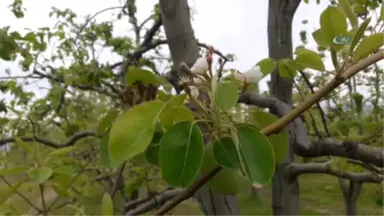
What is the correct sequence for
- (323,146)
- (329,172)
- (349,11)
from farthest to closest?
(329,172), (323,146), (349,11)

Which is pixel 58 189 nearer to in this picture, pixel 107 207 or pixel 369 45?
pixel 107 207

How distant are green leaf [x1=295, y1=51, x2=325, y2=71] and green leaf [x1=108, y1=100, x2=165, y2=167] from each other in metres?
0.20

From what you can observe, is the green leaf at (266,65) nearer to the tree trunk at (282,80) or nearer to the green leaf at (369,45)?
the green leaf at (369,45)

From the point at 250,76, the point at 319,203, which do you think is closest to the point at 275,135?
the point at 250,76

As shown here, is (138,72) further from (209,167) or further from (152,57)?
(152,57)

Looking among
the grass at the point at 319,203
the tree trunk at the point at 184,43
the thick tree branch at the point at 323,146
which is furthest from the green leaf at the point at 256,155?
the grass at the point at 319,203

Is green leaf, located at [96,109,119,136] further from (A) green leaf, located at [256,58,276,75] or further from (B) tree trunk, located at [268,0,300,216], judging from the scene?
(B) tree trunk, located at [268,0,300,216]

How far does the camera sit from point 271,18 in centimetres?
182

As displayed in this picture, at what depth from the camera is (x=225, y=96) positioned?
477 mm

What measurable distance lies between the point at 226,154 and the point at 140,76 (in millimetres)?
156

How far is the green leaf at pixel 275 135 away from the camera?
55 cm

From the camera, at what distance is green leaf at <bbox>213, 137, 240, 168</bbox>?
18.5 inches

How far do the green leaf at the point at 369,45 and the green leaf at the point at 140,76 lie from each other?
219mm

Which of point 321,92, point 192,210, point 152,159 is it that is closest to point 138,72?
point 152,159
